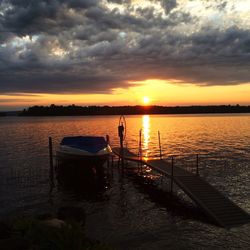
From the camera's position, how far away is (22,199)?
2956 cm

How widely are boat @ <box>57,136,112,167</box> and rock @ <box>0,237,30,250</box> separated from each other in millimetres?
26324

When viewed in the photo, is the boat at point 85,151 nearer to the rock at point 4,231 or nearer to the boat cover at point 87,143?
the boat cover at point 87,143

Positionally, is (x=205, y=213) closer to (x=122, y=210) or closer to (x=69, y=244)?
(x=122, y=210)

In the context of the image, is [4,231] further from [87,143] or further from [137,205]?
[87,143]

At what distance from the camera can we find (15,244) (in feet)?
41.9

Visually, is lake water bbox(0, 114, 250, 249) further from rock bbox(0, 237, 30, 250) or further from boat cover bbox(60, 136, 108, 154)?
rock bbox(0, 237, 30, 250)

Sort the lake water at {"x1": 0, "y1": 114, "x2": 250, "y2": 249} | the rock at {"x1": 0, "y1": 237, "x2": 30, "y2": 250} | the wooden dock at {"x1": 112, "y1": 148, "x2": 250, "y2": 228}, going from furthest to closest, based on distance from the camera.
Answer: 1. the wooden dock at {"x1": 112, "y1": 148, "x2": 250, "y2": 228}
2. the lake water at {"x1": 0, "y1": 114, "x2": 250, "y2": 249}
3. the rock at {"x1": 0, "y1": 237, "x2": 30, "y2": 250}

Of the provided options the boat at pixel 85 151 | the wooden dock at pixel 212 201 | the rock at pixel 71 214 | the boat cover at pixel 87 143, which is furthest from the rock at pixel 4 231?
the boat cover at pixel 87 143

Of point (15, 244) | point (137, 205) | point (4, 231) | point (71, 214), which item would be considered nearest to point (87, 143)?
point (137, 205)

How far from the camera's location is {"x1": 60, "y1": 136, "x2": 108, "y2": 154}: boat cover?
40219 mm

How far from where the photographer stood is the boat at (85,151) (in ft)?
130

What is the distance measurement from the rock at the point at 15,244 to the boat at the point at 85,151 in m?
26.3

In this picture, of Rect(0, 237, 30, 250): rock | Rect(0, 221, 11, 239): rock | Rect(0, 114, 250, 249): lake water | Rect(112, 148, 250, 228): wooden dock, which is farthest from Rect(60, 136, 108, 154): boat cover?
Rect(0, 237, 30, 250): rock

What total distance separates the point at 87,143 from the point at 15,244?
28540 millimetres
